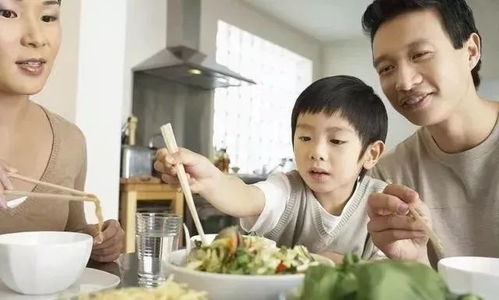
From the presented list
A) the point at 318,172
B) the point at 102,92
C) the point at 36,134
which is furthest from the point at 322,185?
the point at 102,92

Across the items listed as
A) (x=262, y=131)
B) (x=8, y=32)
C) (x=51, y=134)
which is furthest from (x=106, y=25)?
(x=262, y=131)

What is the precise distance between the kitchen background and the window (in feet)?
0.04

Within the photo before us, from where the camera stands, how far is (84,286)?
72cm

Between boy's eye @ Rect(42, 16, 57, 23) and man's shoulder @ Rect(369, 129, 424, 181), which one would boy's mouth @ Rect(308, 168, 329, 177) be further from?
boy's eye @ Rect(42, 16, 57, 23)

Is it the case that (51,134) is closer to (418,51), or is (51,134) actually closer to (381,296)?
(418,51)

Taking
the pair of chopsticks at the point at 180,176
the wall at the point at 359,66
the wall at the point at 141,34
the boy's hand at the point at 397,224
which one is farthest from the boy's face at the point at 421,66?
the wall at the point at 359,66

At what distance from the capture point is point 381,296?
1.16ft

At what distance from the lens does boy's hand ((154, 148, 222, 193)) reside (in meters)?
0.86

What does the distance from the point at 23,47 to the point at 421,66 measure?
3.16 feet

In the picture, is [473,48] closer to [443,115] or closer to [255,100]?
[443,115]

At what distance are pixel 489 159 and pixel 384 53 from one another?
45 centimetres

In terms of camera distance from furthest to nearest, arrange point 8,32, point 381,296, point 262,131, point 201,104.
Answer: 1. point 262,131
2. point 201,104
3. point 8,32
4. point 381,296

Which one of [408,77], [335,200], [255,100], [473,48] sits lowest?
[335,200]

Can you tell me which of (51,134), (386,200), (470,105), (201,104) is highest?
(201,104)
